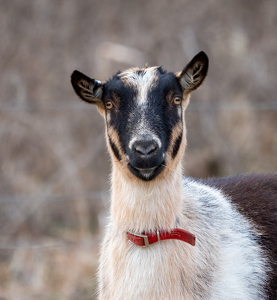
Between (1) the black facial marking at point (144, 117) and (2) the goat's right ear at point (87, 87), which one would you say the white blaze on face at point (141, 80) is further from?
(2) the goat's right ear at point (87, 87)

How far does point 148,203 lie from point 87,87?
1.01m

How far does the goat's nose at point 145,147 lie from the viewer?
2.80 meters

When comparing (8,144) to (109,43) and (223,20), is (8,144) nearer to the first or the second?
(109,43)

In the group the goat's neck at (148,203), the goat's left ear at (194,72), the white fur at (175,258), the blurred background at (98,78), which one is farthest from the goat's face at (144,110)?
the blurred background at (98,78)

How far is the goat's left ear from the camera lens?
10.3ft

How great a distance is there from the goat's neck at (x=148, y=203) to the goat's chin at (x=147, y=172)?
114mm

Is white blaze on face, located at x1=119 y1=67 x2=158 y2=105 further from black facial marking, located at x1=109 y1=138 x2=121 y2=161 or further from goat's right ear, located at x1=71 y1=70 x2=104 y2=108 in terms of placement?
black facial marking, located at x1=109 y1=138 x2=121 y2=161

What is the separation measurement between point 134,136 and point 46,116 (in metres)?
7.75

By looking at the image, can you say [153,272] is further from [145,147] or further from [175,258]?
[145,147]

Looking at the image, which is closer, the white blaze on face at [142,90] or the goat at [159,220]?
the white blaze on face at [142,90]

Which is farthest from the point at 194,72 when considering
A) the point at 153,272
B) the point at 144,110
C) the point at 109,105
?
the point at 153,272

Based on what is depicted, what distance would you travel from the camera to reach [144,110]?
3018mm

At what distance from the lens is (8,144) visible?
9.93 metres

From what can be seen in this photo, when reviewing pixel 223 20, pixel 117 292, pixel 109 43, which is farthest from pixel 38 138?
pixel 117 292
